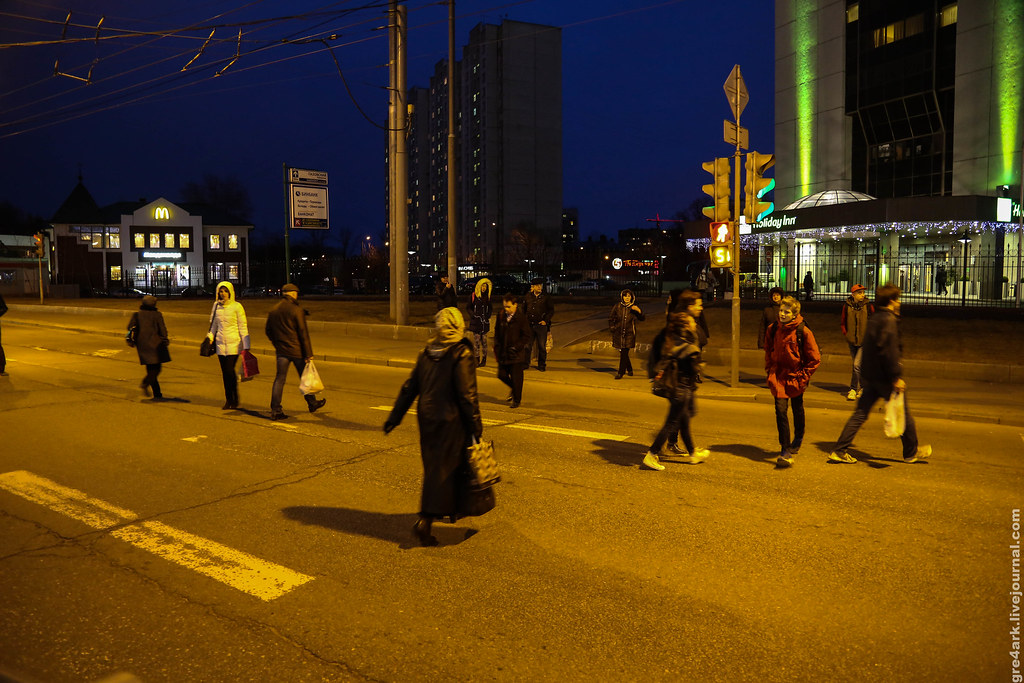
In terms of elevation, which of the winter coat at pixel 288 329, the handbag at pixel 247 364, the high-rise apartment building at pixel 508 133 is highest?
the high-rise apartment building at pixel 508 133

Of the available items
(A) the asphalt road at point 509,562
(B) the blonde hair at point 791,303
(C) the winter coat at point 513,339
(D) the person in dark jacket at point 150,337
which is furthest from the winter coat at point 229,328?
(B) the blonde hair at point 791,303

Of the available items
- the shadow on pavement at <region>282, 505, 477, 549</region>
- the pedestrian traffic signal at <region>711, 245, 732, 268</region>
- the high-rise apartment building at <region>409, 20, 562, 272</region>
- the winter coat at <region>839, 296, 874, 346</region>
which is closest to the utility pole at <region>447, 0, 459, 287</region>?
the pedestrian traffic signal at <region>711, 245, 732, 268</region>

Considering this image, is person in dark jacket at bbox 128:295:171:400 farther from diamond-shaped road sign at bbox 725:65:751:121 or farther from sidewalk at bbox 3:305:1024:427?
diamond-shaped road sign at bbox 725:65:751:121

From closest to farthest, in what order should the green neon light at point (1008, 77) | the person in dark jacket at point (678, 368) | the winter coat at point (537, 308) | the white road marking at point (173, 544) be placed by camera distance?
the white road marking at point (173, 544) < the person in dark jacket at point (678, 368) < the winter coat at point (537, 308) < the green neon light at point (1008, 77)

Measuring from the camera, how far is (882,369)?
7.11 metres

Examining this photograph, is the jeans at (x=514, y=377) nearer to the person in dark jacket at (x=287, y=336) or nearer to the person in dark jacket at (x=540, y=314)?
the person in dark jacket at (x=287, y=336)

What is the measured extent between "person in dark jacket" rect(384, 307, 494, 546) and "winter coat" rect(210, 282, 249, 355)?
19.3 feet

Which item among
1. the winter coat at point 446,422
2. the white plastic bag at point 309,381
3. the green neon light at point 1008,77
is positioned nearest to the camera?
the winter coat at point 446,422

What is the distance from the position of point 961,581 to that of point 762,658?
5.84 feet

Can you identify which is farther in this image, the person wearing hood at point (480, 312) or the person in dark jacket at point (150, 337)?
the person wearing hood at point (480, 312)

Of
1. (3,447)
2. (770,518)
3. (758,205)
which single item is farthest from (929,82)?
(3,447)

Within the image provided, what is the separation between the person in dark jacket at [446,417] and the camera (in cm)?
501

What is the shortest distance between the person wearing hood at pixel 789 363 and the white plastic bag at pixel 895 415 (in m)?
0.75

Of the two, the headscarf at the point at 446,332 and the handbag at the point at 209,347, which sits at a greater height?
the headscarf at the point at 446,332
